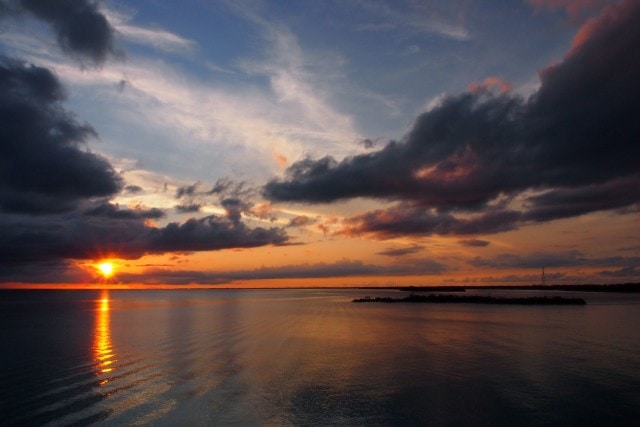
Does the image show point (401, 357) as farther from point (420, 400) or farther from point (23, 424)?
point (23, 424)

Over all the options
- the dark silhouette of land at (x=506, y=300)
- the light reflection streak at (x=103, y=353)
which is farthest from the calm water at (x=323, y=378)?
the dark silhouette of land at (x=506, y=300)

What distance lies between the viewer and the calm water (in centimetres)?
1930

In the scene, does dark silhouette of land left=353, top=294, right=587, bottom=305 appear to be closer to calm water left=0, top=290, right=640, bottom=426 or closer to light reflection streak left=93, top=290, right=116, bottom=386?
calm water left=0, top=290, right=640, bottom=426

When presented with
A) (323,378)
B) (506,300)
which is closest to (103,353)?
(323,378)

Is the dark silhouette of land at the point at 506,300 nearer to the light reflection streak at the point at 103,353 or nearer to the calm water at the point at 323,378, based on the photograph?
the calm water at the point at 323,378

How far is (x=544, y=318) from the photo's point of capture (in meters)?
64.4

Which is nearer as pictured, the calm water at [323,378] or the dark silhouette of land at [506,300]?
the calm water at [323,378]

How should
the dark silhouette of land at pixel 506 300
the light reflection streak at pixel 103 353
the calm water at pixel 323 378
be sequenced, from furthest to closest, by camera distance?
the dark silhouette of land at pixel 506 300, the light reflection streak at pixel 103 353, the calm water at pixel 323 378

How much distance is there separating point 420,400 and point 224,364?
48.7 feet

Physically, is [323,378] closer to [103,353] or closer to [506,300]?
[103,353]

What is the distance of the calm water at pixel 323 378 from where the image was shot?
1930 centimetres

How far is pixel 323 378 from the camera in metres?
26.7

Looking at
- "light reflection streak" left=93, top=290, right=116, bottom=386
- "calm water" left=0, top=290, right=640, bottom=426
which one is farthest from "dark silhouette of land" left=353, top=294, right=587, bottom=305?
"light reflection streak" left=93, top=290, right=116, bottom=386

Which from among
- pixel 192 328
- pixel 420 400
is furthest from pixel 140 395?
pixel 192 328
